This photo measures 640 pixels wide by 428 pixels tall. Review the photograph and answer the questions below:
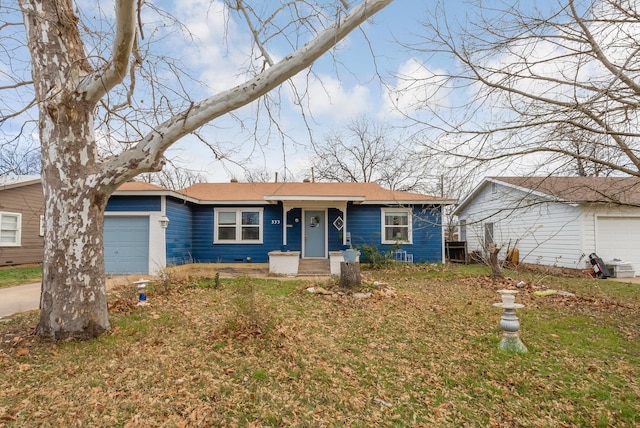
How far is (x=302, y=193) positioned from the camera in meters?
13.8

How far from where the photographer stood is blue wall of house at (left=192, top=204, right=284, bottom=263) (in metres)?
13.7

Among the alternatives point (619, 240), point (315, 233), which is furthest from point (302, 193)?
point (619, 240)

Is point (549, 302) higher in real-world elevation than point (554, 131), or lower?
lower

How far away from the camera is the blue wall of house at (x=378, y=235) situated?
550 inches

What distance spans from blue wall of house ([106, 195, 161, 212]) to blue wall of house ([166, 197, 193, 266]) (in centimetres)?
42

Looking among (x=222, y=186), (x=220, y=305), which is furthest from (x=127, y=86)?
(x=222, y=186)

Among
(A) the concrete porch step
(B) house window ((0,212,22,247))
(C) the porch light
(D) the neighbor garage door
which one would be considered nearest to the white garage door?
(A) the concrete porch step

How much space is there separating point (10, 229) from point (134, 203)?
23.5 ft

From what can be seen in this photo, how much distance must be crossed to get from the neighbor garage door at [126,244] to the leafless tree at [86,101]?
6.73 metres

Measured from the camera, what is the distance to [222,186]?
49.8 feet

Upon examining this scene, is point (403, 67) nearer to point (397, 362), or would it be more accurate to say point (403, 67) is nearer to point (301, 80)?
point (301, 80)

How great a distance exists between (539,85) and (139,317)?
718cm

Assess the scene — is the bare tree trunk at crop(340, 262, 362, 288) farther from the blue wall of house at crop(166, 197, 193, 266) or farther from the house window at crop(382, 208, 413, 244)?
the blue wall of house at crop(166, 197, 193, 266)

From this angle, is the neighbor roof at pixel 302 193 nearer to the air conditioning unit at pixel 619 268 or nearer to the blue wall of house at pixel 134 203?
the blue wall of house at pixel 134 203
